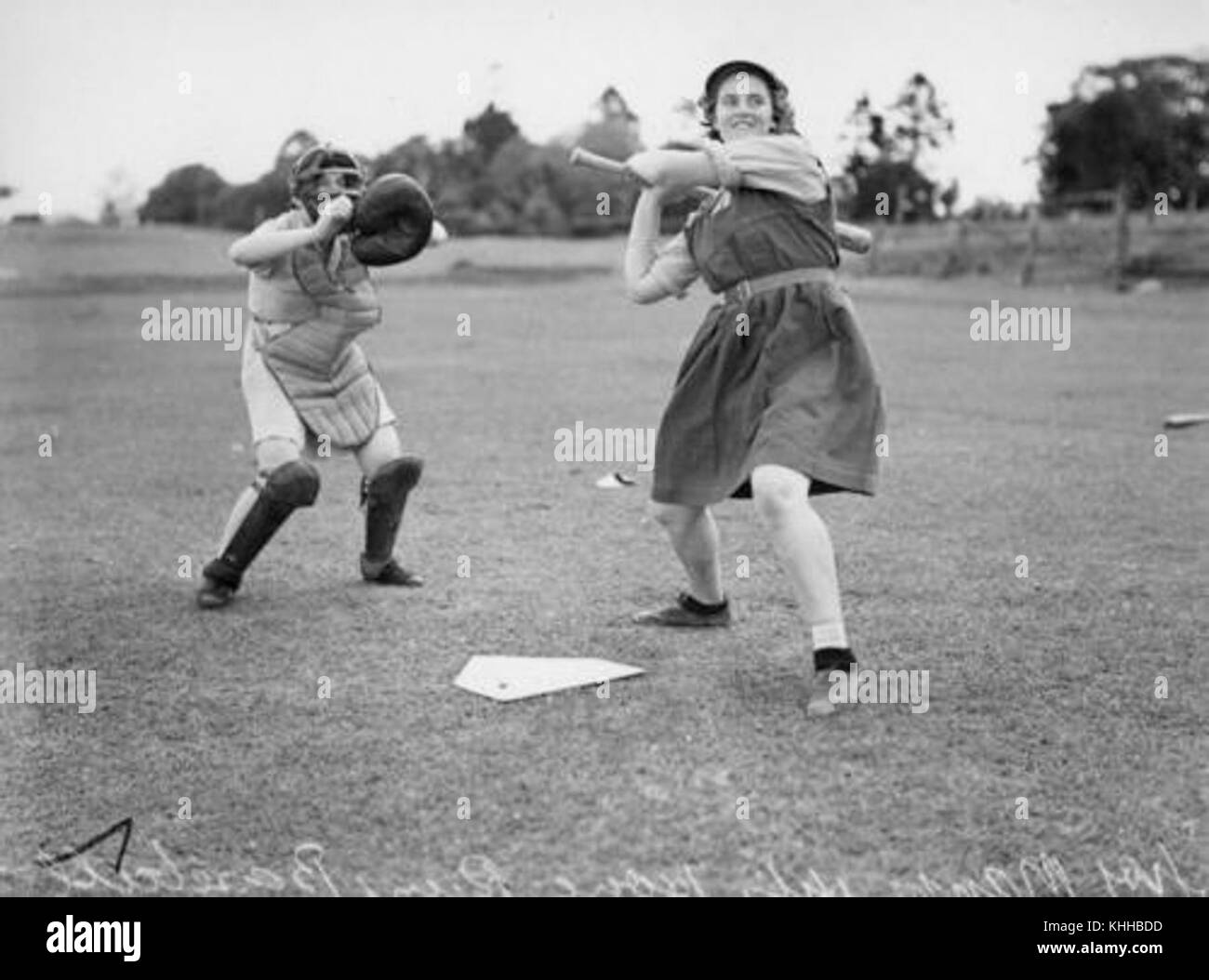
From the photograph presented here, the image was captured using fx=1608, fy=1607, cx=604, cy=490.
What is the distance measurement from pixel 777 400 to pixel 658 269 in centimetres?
64

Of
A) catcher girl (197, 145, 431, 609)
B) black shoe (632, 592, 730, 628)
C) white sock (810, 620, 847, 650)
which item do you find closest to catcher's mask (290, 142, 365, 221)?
catcher girl (197, 145, 431, 609)

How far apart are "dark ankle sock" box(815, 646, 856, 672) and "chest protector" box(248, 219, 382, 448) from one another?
239 cm

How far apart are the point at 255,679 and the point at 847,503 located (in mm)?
4024

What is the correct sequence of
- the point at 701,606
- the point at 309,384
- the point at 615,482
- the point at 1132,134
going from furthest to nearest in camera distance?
the point at 1132,134, the point at 615,482, the point at 309,384, the point at 701,606

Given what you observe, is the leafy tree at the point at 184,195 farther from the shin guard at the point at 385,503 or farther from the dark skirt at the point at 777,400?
the dark skirt at the point at 777,400

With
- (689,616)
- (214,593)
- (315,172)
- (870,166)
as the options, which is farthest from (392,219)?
(870,166)

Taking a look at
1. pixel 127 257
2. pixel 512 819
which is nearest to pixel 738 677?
pixel 512 819

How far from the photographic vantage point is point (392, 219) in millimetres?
5824

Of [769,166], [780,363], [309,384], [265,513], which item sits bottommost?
[265,513]

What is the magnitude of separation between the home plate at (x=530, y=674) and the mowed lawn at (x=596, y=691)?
0.07m

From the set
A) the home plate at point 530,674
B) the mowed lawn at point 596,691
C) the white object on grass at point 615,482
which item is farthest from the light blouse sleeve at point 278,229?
the white object on grass at point 615,482

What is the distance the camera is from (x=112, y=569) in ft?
22.0

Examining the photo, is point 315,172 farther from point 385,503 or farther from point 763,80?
point 763,80

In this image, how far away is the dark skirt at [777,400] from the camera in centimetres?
469
